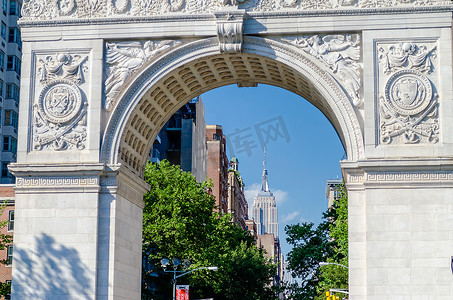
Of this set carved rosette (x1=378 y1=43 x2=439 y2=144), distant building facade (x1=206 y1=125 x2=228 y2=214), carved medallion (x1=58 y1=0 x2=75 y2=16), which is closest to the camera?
carved rosette (x1=378 y1=43 x2=439 y2=144)

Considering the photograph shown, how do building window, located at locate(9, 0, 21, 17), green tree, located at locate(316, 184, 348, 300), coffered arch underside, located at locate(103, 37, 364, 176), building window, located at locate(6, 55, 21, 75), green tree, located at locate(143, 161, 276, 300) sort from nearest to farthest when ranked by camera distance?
1. coffered arch underside, located at locate(103, 37, 364, 176)
2. green tree, located at locate(316, 184, 348, 300)
3. green tree, located at locate(143, 161, 276, 300)
4. building window, located at locate(6, 55, 21, 75)
5. building window, located at locate(9, 0, 21, 17)

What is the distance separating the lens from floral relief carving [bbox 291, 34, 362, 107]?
3359cm

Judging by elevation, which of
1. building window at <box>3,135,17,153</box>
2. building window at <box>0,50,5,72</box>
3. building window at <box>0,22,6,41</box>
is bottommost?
building window at <box>3,135,17,153</box>

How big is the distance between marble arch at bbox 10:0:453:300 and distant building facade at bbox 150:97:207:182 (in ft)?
210

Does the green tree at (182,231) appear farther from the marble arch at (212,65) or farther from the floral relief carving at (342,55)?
the floral relief carving at (342,55)

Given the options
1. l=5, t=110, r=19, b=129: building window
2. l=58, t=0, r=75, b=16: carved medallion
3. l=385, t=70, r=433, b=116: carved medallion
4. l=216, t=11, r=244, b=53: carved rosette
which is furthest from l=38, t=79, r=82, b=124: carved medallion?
l=5, t=110, r=19, b=129: building window

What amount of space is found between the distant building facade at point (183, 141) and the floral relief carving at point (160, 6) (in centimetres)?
6352

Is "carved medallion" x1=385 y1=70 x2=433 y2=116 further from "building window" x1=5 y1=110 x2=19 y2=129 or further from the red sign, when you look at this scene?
"building window" x1=5 y1=110 x2=19 y2=129

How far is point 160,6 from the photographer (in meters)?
35.0

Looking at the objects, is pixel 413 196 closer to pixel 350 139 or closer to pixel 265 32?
pixel 350 139

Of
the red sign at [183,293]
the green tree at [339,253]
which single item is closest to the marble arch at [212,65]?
the red sign at [183,293]

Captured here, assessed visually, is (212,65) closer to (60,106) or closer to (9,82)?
(60,106)

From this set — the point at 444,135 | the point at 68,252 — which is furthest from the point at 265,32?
the point at 68,252

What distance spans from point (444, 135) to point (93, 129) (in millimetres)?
14574
